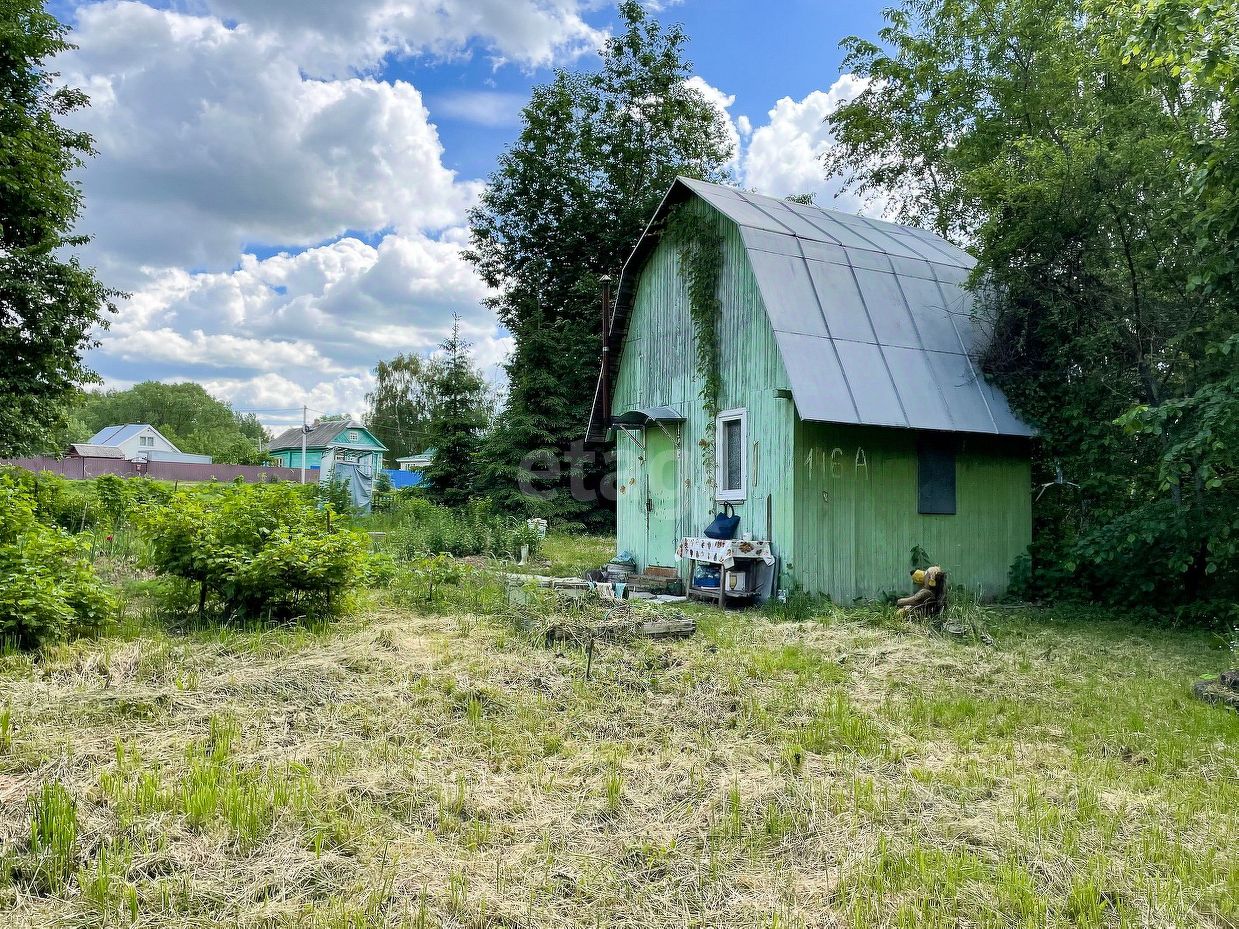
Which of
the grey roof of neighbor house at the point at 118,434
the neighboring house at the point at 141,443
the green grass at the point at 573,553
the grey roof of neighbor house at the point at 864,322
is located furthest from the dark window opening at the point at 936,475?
the grey roof of neighbor house at the point at 118,434

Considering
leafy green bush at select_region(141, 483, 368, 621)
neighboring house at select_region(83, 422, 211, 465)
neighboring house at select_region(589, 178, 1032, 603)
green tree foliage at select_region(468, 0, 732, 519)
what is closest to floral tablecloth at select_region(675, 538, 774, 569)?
neighboring house at select_region(589, 178, 1032, 603)

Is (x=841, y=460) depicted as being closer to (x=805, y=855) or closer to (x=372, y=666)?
(x=372, y=666)

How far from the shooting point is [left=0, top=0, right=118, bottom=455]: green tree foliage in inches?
532

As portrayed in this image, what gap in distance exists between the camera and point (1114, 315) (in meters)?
9.38

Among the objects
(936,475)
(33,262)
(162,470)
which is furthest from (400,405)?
(936,475)

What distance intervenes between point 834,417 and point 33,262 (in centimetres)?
1434

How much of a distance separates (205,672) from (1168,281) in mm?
10571

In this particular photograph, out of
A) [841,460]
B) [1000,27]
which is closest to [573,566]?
[841,460]

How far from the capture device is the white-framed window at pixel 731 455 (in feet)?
32.5

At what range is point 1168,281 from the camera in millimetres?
8945

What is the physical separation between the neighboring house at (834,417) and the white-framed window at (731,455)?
0.08ft

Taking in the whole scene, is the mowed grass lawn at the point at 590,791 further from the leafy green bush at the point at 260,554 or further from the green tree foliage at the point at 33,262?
the green tree foliage at the point at 33,262

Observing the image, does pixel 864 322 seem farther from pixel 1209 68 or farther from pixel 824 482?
pixel 1209 68

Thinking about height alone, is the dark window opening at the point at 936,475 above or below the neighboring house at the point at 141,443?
below
